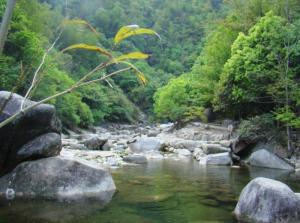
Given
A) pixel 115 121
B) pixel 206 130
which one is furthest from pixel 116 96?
pixel 206 130

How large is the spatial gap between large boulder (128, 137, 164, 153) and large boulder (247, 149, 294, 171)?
6.24 metres

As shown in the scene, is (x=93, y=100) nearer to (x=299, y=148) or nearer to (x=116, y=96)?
(x=116, y=96)

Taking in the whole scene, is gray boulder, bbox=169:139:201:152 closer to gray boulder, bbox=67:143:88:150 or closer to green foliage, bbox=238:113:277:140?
green foliage, bbox=238:113:277:140

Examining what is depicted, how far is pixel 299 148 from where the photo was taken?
23703mm

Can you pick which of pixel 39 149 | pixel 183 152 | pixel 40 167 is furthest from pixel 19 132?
pixel 183 152

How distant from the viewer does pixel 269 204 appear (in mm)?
8727

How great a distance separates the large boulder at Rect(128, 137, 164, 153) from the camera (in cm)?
2506

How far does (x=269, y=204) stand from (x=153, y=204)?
2.81 meters

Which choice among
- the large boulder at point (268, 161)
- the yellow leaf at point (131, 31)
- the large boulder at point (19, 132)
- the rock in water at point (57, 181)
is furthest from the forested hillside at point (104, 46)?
the yellow leaf at point (131, 31)

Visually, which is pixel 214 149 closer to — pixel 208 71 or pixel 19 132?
pixel 19 132

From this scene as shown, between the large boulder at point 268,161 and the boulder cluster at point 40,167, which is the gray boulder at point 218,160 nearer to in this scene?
the large boulder at point 268,161

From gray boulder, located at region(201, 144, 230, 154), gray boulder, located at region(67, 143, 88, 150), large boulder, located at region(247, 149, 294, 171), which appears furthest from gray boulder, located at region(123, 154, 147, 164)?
large boulder, located at region(247, 149, 294, 171)

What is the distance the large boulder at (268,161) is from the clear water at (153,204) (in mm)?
4753

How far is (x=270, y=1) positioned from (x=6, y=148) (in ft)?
85.2
